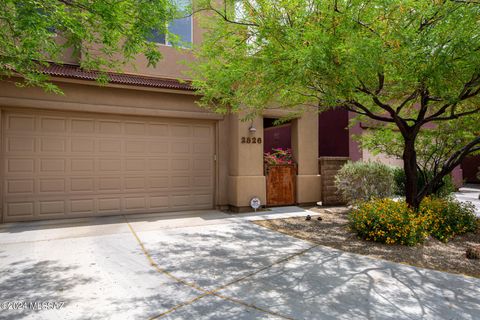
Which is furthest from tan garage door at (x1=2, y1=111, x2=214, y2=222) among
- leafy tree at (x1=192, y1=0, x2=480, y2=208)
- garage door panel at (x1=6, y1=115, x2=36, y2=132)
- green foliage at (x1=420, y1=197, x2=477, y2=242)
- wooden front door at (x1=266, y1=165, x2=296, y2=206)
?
green foliage at (x1=420, y1=197, x2=477, y2=242)

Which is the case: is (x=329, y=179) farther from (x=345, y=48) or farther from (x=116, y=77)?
(x=116, y=77)

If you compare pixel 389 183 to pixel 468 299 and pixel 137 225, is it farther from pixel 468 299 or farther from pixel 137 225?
pixel 137 225

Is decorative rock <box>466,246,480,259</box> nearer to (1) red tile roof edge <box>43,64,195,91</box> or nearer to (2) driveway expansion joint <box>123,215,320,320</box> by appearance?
(2) driveway expansion joint <box>123,215,320,320</box>

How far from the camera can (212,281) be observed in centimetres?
393

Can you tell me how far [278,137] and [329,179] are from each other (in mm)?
6074

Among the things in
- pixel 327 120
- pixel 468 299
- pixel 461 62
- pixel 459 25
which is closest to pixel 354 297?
pixel 468 299

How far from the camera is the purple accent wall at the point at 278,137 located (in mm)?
15227

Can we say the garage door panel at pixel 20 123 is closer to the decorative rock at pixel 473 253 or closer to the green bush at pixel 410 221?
the green bush at pixel 410 221

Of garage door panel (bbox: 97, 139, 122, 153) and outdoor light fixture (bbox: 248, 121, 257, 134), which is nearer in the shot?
garage door panel (bbox: 97, 139, 122, 153)

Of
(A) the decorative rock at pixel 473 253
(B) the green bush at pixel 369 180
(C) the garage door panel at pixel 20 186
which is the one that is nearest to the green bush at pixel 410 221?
(A) the decorative rock at pixel 473 253

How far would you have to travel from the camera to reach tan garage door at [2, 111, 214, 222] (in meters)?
7.40

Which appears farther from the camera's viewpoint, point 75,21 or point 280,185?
point 280,185

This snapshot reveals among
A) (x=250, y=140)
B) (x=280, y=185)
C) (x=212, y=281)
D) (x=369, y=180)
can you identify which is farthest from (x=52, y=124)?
(x=369, y=180)

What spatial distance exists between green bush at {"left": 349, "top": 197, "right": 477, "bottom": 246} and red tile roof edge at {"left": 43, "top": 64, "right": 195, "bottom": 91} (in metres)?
5.84
